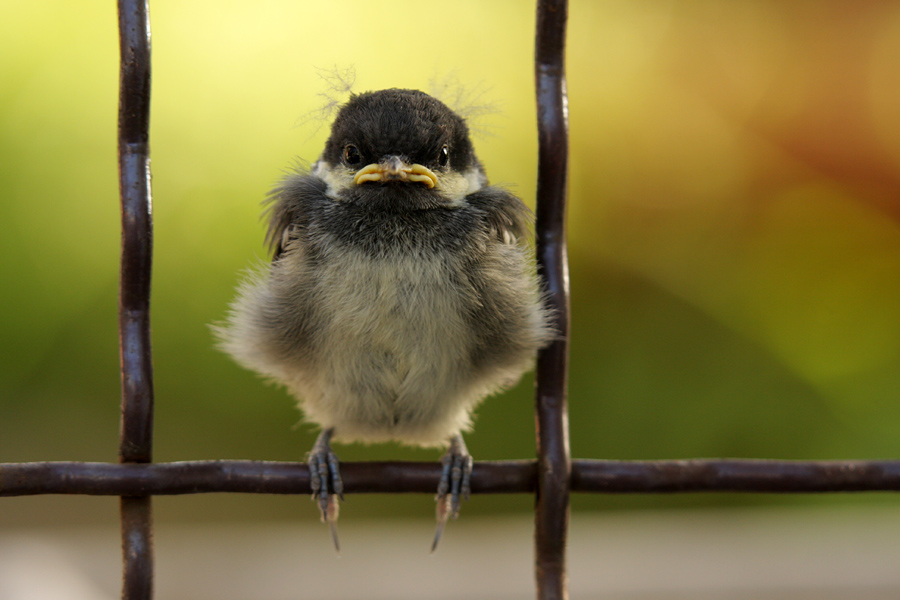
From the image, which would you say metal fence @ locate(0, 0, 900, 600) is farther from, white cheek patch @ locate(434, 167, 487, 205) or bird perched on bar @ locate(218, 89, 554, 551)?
white cheek patch @ locate(434, 167, 487, 205)

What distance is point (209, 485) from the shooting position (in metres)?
0.58

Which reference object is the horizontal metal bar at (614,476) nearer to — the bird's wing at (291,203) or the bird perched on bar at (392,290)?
the bird perched on bar at (392,290)

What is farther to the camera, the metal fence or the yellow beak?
the yellow beak

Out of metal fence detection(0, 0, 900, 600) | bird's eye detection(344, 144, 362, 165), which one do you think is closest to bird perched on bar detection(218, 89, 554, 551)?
bird's eye detection(344, 144, 362, 165)

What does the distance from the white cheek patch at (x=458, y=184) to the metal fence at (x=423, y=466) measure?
0.81ft

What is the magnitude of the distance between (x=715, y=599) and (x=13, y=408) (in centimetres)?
134

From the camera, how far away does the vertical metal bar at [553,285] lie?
0.61 metres

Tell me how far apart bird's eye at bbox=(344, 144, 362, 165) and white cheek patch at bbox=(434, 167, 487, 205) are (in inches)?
3.9

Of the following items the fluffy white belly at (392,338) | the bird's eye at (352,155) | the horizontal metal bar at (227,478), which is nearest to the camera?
the horizontal metal bar at (227,478)

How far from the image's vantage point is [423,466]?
625 millimetres

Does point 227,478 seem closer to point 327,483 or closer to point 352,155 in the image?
point 327,483

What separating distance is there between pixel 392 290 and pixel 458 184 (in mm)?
196

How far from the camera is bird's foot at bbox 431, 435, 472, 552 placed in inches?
33.7

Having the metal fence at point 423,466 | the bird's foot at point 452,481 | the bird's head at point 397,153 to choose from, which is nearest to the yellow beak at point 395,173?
the bird's head at point 397,153
